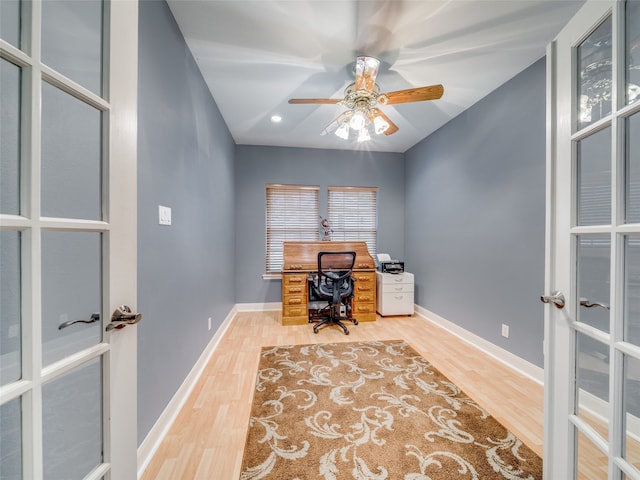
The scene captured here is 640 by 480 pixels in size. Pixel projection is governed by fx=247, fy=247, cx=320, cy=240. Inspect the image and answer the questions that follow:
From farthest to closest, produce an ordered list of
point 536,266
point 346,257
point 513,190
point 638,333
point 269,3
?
point 346,257
point 513,190
point 536,266
point 269,3
point 638,333

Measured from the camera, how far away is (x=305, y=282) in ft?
11.4

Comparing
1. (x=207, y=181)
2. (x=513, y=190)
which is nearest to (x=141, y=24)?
(x=207, y=181)

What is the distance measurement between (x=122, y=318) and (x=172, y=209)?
109 centimetres

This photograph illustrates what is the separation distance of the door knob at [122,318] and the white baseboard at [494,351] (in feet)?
9.06

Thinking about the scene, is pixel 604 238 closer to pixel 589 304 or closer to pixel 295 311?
pixel 589 304

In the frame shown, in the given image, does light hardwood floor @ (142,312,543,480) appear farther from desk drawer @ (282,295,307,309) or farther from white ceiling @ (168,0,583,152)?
white ceiling @ (168,0,583,152)

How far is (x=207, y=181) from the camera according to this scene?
7.89 ft

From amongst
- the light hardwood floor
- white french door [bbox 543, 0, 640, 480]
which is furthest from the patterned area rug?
white french door [bbox 543, 0, 640, 480]

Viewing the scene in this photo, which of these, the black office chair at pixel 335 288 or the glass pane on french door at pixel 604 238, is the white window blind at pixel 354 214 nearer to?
the black office chair at pixel 335 288

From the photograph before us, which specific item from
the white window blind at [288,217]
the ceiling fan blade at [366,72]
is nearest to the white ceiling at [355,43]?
the ceiling fan blade at [366,72]

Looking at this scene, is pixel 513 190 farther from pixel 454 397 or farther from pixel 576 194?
pixel 454 397

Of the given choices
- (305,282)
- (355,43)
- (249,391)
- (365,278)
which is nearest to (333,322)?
(305,282)

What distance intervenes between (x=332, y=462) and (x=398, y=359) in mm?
1294

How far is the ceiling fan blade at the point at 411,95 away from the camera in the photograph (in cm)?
185
